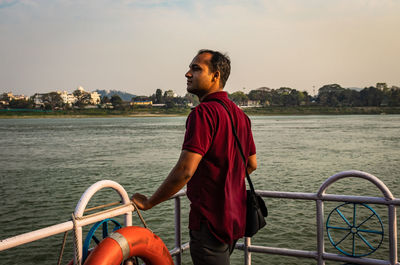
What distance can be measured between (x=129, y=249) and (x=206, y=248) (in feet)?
1.41

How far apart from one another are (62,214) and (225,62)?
12476mm

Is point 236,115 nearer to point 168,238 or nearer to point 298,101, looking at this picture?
point 168,238

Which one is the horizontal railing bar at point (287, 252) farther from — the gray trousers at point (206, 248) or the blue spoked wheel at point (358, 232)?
the blue spoked wheel at point (358, 232)

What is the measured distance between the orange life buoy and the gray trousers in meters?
0.21

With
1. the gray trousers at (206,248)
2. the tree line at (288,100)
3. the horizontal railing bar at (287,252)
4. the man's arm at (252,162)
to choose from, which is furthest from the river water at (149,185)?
the tree line at (288,100)

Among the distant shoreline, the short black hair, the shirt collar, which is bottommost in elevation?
the distant shoreline

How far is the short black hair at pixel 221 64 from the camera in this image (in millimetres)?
2379

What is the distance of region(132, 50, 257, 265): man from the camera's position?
209 cm

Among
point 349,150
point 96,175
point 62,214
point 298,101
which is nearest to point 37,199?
point 62,214

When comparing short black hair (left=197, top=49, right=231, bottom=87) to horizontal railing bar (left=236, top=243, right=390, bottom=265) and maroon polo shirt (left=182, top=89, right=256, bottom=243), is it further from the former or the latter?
horizontal railing bar (left=236, top=243, right=390, bottom=265)

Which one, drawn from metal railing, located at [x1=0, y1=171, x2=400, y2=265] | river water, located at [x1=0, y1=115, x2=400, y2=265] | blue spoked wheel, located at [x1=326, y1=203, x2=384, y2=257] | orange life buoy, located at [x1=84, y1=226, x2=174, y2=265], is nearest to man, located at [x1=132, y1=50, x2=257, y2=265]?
orange life buoy, located at [x1=84, y1=226, x2=174, y2=265]

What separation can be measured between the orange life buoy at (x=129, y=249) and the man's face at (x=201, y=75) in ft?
2.94

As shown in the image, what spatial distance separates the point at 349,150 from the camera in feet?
110

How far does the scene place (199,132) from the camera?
206 centimetres
